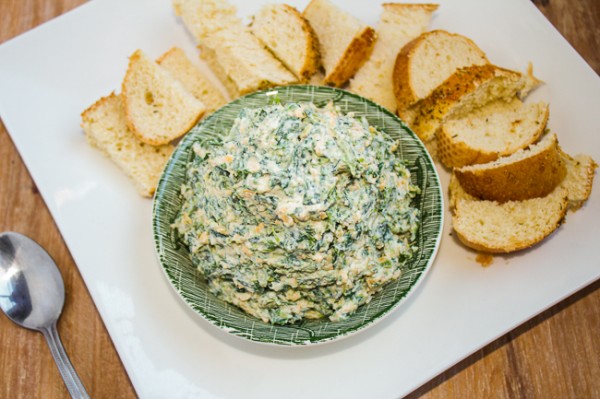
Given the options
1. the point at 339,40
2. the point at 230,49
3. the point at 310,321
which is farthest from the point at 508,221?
the point at 230,49

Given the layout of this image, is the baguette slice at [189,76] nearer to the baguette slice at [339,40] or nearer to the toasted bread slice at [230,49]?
the toasted bread slice at [230,49]

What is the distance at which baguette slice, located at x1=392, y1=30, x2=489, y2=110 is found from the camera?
2947 millimetres

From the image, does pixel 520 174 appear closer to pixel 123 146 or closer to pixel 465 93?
pixel 465 93

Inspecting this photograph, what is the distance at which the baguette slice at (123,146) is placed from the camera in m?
3.00

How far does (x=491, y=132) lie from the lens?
2934 millimetres

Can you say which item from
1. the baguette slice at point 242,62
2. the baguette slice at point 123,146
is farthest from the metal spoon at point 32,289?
the baguette slice at point 242,62

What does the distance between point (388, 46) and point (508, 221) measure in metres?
1.11

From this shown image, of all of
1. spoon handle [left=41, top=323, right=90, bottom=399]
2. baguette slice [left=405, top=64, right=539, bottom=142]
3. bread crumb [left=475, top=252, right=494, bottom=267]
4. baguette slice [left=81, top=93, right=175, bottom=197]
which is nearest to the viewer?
spoon handle [left=41, top=323, right=90, bottom=399]

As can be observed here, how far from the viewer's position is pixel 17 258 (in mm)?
2887

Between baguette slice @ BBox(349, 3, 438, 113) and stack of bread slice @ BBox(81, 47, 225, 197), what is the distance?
2.79 ft

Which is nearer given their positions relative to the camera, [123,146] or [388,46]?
[123,146]

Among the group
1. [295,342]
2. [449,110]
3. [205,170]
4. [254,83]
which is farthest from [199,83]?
[295,342]

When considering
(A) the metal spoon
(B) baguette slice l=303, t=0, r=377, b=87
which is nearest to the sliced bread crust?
(B) baguette slice l=303, t=0, r=377, b=87

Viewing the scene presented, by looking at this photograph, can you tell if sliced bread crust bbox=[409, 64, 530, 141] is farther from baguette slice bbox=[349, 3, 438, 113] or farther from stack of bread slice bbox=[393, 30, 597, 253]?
baguette slice bbox=[349, 3, 438, 113]
